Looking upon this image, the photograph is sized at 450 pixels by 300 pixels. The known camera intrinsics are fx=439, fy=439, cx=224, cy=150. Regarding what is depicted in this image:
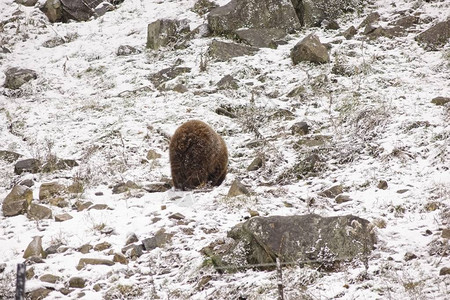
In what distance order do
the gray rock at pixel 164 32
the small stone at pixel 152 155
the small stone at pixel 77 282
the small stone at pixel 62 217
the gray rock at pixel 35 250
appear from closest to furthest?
the small stone at pixel 77 282 → the gray rock at pixel 35 250 → the small stone at pixel 62 217 → the small stone at pixel 152 155 → the gray rock at pixel 164 32

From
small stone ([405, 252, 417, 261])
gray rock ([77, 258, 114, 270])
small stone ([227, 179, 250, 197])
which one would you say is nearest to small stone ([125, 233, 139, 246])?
gray rock ([77, 258, 114, 270])

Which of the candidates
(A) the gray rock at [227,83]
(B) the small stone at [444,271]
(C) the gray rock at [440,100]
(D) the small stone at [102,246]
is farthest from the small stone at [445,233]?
(A) the gray rock at [227,83]

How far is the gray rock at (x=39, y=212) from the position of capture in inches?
226

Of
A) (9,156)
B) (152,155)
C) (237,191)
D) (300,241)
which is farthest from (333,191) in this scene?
(9,156)

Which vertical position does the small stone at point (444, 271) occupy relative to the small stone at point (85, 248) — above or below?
above

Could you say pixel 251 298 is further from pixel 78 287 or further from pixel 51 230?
pixel 51 230

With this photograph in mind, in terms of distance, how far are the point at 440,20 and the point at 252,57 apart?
4722mm

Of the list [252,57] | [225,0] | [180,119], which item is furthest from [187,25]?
[180,119]

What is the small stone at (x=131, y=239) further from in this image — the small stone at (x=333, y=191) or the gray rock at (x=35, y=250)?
the small stone at (x=333, y=191)

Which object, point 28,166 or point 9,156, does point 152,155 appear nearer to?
point 28,166

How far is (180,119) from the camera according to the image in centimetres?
897

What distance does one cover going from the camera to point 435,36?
402 inches

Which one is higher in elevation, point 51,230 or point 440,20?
point 440,20

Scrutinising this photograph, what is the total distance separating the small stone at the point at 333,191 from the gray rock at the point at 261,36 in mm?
6762
